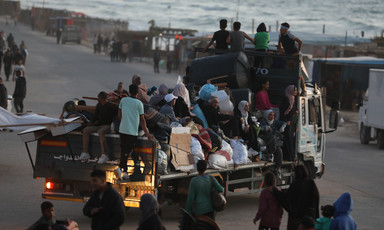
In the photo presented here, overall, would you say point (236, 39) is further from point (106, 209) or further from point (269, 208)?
point (106, 209)

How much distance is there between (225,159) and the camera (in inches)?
511

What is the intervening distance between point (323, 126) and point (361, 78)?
24.8 m

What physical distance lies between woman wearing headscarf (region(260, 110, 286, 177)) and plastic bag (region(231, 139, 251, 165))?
84 cm

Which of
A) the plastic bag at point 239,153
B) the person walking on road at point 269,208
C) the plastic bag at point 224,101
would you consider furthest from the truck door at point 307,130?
the person walking on road at point 269,208

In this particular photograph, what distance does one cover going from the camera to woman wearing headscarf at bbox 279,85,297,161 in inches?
584

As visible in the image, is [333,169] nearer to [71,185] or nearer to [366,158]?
[366,158]

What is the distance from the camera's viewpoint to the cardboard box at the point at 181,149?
12.0 m

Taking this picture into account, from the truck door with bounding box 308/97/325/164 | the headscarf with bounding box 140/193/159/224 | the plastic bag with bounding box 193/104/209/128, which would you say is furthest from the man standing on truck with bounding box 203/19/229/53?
the headscarf with bounding box 140/193/159/224

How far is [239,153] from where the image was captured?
13.5 m

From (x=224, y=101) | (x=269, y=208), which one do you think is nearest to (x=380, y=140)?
(x=224, y=101)

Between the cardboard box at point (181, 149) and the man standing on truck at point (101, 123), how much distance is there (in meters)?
1.01

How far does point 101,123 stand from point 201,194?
2.58 metres

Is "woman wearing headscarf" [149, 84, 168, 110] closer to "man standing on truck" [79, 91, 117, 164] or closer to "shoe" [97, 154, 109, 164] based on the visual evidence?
"man standing on truck" [79, 91, 117, 164]

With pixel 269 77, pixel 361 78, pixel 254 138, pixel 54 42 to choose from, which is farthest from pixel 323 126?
pixel 54 42
